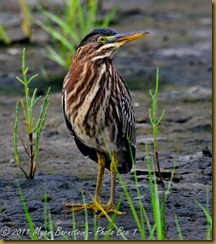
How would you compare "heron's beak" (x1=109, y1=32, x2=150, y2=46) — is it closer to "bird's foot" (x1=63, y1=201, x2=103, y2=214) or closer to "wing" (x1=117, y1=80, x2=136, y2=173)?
"wing" (x1=117, y1=80, x2=136, y2=173)

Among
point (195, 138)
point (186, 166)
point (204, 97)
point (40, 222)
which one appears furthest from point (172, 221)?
point (204, 97)

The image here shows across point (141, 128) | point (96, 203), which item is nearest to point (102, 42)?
point (96, 203)

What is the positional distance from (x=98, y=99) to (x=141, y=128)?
2659 millimetres

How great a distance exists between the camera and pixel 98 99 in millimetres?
5910

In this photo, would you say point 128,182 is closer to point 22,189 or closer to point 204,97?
point 22,189

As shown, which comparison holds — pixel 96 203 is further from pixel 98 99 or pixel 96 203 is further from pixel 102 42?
pixel 102 42

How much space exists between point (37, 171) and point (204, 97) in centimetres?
295

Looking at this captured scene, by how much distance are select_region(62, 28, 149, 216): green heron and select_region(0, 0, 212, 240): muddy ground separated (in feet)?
1.34

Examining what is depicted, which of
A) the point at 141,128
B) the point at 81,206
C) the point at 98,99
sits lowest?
the point at 141,128

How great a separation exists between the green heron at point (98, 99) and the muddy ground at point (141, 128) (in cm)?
41

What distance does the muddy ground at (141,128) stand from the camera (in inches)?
238

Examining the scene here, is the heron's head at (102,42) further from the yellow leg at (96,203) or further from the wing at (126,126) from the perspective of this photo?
the yellow leg at (96,203)

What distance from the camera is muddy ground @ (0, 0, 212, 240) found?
19.8 feet

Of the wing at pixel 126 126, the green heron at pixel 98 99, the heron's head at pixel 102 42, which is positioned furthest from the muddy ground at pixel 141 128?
the heron's head at pixel 102 42
